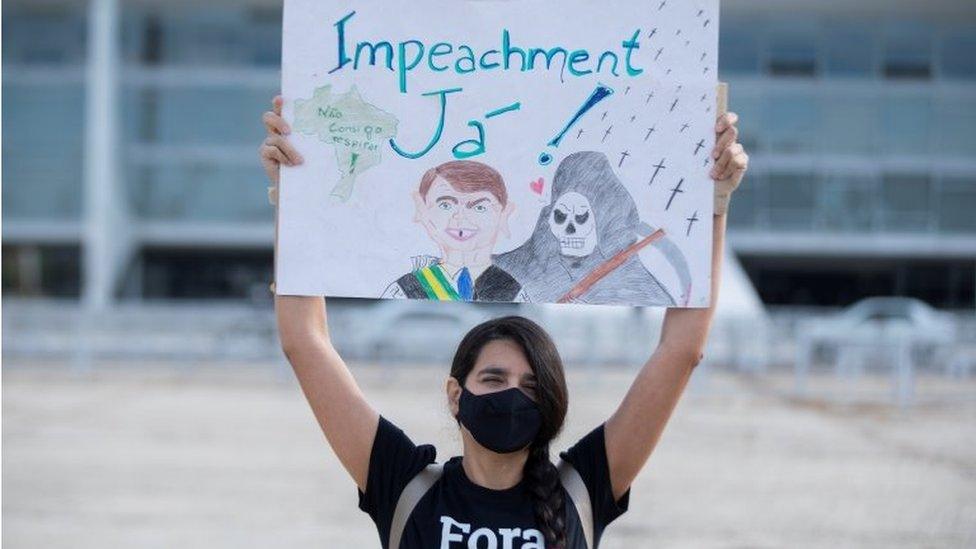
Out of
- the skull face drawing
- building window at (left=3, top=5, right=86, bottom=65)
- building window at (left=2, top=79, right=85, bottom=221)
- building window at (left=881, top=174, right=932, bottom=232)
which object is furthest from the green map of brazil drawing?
building window at (left=3, top=5, right=86, bottom=65)

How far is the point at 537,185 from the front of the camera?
2656 mm

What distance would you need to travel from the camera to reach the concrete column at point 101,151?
35.3m

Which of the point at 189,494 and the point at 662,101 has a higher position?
the point at 662,101

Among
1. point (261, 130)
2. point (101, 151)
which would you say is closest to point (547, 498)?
point (261, 130)

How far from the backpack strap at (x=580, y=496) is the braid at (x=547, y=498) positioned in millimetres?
28

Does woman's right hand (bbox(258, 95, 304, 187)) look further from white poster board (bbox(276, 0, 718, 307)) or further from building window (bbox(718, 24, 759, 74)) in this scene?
building window (bbox(718, 24, 759, 74))

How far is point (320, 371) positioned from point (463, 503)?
463 millimetres

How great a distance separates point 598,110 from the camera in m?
2.67

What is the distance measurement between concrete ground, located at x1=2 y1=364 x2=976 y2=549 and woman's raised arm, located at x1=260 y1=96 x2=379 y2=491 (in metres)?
0.87

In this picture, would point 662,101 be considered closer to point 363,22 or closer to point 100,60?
point 363,22

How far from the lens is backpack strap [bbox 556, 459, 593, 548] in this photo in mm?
2469

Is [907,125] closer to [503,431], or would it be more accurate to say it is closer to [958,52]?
[958,52]

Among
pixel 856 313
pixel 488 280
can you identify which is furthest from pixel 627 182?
pixel 856 313

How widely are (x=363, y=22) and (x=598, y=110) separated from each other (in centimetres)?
59
